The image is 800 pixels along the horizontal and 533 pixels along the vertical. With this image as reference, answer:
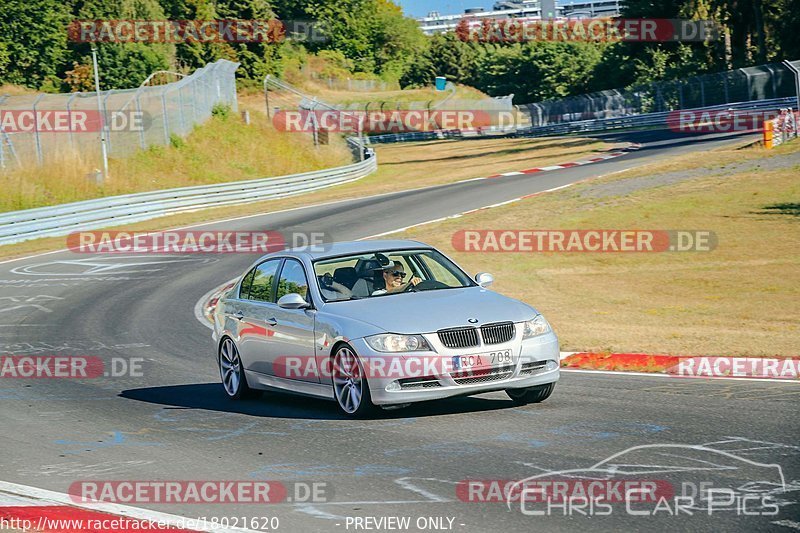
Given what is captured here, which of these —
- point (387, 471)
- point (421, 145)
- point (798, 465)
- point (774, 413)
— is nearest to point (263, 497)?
point (387, 471)

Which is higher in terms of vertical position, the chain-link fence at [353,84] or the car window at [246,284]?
the chain-link fence at [353,84]

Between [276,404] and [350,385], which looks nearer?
[350,385]

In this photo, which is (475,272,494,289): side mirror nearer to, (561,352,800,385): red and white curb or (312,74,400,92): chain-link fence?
(561,352,800,385): red and white curb

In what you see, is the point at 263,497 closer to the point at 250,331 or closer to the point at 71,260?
the point at 250,331

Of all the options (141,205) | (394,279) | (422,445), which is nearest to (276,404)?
(394,279)

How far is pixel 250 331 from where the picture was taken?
36.6 feet

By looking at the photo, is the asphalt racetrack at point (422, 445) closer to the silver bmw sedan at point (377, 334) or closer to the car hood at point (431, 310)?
the silver bmw sedan at point (377, 334)

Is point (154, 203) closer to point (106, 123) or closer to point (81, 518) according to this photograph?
point (106, 123)

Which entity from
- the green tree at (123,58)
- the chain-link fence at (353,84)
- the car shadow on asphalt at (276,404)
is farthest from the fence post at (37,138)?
the chain-link fence at (353,84)

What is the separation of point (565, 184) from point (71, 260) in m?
17.6

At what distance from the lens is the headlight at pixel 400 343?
30.1ft

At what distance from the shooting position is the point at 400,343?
30.1ft

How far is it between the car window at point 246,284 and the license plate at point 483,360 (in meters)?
3.24

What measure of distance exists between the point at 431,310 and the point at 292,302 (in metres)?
1.35
